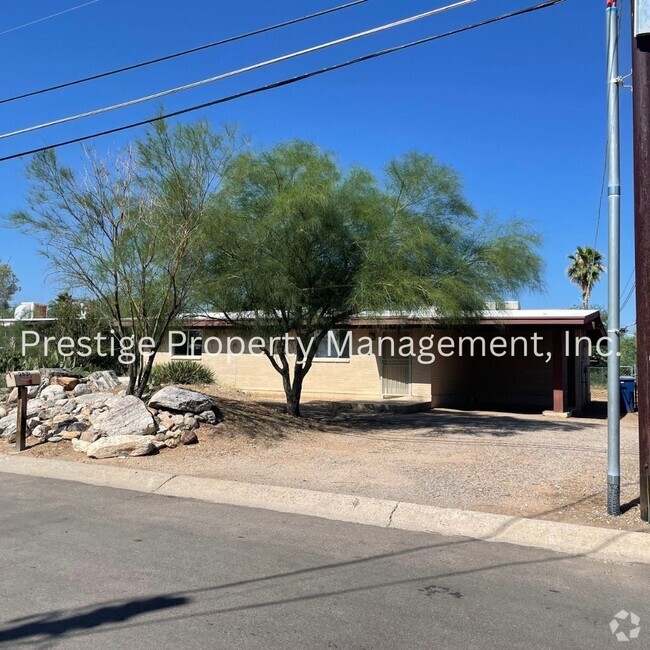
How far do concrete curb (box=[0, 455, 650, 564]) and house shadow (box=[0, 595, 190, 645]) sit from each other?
328cm

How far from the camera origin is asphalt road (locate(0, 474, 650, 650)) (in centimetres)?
436

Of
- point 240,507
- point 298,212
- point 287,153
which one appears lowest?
point 240,507

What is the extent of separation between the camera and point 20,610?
15.3 ft

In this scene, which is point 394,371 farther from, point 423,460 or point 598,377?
point 598,377

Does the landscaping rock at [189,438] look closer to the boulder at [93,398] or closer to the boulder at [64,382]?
the boulder at [93,398]

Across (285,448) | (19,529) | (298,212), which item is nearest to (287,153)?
(298,212)

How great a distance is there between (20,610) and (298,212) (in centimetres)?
994

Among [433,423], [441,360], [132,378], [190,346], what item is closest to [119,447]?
[132,378]

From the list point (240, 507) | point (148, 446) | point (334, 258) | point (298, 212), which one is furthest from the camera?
point (334, 258)

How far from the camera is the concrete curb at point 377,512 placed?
6.68 metres

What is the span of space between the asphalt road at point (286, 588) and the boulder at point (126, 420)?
419 centimetres

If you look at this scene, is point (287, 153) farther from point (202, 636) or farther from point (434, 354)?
point (202, 636)

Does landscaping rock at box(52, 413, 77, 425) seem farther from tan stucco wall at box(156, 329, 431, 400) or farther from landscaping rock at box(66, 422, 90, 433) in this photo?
tan stucco wall at box(156, 329, 431, 400)

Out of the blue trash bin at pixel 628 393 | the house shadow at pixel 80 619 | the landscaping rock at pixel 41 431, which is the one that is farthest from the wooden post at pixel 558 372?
the house shadow at pixel 80 619
